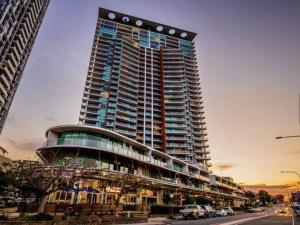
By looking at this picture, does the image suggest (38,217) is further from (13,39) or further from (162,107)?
(162,107)

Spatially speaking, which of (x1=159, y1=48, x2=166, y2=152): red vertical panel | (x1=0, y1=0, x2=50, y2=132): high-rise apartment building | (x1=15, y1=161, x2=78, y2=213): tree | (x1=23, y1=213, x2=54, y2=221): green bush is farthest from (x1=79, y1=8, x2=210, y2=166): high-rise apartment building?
(x1=23, y1=213, x2=54, y2=221): green bush

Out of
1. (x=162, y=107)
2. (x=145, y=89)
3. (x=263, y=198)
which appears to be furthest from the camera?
(x=263, y=198)

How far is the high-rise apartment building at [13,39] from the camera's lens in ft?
190

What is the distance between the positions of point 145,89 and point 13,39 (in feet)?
171

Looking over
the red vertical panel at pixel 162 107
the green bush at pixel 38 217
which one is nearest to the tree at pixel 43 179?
the green bush at pixel 38 217

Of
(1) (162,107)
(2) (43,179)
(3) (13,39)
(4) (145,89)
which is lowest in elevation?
(2) (43,179)

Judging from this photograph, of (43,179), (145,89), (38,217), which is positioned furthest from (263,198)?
(38,217)

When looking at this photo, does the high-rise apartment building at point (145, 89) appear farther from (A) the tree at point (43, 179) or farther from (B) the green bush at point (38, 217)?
(B) the green bush at point (38, 217)

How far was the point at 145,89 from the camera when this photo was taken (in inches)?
3831

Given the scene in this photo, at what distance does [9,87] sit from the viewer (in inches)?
2512

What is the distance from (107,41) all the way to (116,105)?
3603 cm

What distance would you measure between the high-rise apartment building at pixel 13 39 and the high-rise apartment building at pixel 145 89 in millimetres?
23169

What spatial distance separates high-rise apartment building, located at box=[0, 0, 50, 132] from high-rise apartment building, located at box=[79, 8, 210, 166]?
76.0 feet

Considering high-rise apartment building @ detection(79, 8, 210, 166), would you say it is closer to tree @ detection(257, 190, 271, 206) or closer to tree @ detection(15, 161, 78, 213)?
tree @ detection(15, 161, 78, 213)
